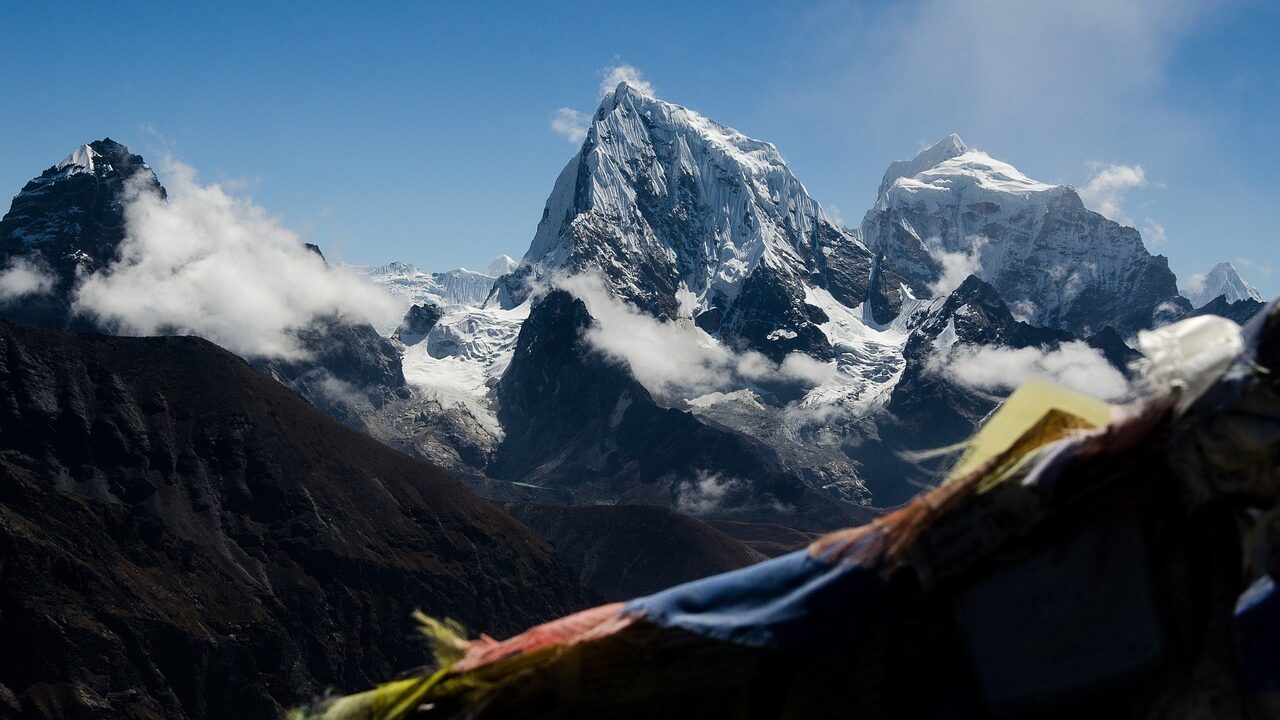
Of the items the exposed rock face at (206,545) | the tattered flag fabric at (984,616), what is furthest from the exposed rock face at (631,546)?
the tattered flag fabric at (984,616)

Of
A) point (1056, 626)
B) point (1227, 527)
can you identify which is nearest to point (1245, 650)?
point (1227, 527)

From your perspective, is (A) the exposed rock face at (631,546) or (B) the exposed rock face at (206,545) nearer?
(B) the exposed rock face at (206,545)

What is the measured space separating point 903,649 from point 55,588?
78732 millimetres

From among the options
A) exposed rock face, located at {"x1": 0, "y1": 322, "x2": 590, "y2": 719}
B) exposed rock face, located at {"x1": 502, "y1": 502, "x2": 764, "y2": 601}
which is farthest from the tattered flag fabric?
exposed rock face, located at {"x1": 502, "y1": 502, "x2": 764, "y2": 601}

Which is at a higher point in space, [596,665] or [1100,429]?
[1100,429]

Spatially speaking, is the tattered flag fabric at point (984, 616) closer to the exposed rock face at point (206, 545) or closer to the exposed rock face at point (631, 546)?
the exposed rock face at point (206, 545)

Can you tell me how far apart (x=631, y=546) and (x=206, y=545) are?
67.7 metres

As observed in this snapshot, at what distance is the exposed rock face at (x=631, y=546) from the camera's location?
466 feet

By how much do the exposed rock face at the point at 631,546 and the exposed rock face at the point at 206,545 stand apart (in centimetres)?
2108

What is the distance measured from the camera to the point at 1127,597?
242cm

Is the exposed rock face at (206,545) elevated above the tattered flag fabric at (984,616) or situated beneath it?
elevated above

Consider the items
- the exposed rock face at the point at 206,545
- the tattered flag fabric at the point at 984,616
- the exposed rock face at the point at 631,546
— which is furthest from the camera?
the exposed rock face at the point at 631,546

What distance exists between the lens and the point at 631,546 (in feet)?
497

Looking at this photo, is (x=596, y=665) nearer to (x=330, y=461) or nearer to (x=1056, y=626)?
(x=1056, y=626)
